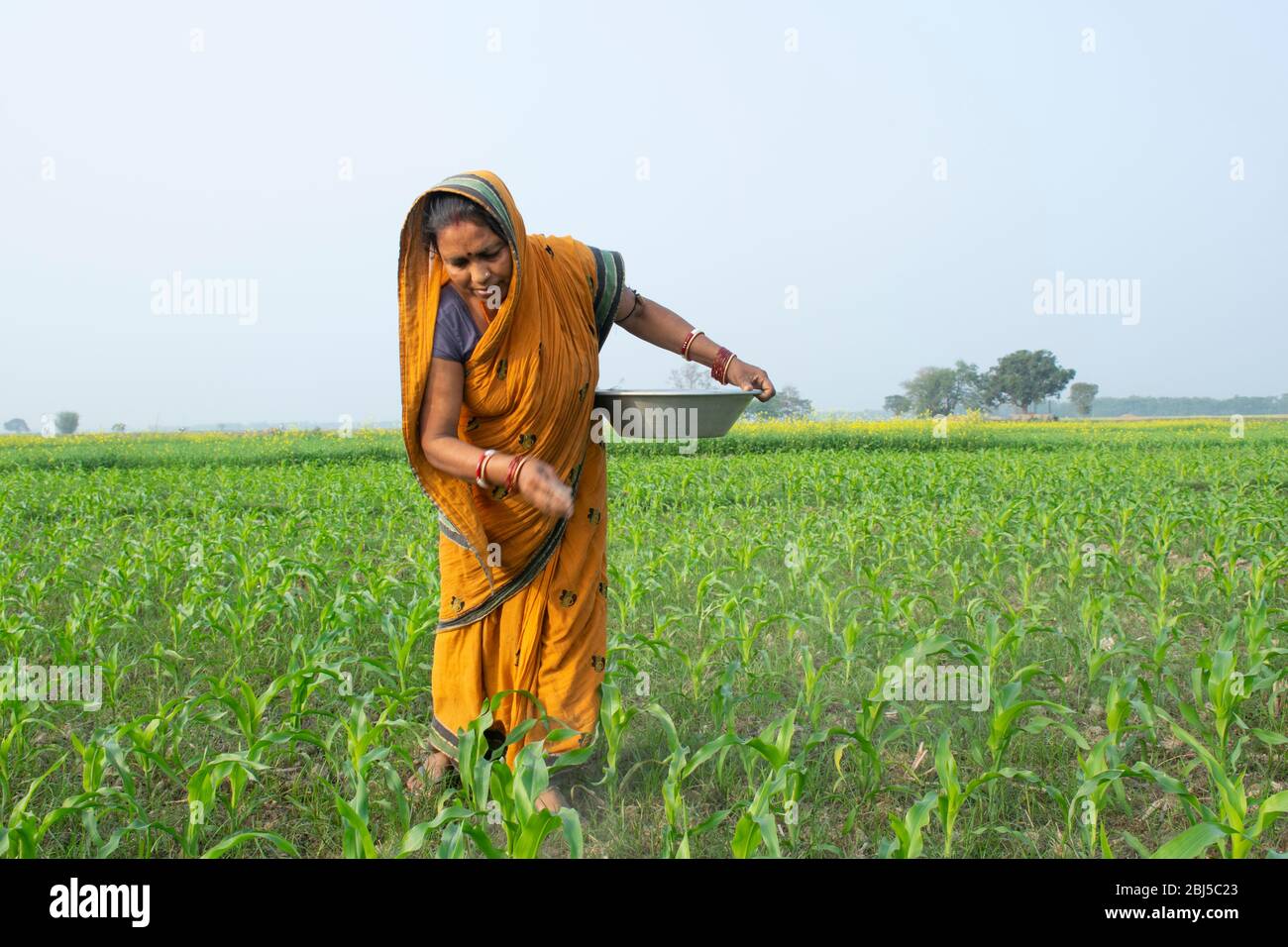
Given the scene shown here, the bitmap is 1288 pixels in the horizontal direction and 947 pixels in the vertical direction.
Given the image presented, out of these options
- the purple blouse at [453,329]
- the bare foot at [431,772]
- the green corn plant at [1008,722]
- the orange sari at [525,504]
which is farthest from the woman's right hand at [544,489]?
the green corn plant at [1008,722]

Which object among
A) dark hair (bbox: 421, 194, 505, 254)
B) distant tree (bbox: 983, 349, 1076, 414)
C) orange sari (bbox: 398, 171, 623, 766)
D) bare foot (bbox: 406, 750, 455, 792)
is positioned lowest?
bare foot (bbox: 406, 750, 455, 792)

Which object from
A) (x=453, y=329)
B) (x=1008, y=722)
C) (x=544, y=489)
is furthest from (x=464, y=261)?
(x=1008, y=722)

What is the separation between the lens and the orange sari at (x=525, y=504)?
2.62 metres

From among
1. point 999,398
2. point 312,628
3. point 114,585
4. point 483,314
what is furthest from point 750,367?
point 999,398

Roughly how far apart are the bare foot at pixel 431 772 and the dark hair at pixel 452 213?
1.71 meters

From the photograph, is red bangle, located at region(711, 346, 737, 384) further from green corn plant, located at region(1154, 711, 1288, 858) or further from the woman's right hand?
green corn plant, located at region(1154, 711, 1288, 858)

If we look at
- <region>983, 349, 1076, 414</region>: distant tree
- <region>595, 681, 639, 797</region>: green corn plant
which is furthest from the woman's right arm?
<region>983, 349, 1076, 414</region>: distant tree

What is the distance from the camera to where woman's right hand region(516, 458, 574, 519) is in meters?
2.35

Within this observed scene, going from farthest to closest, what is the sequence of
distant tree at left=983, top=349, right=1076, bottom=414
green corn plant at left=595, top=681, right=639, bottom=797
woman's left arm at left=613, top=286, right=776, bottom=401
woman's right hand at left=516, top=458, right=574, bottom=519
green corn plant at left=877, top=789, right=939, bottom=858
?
distant tree at left=983, top=349, right=1076, bottom=414 < woman's left arm at left=613, top=286, right=776, bottom=401 < green corn plant at left=595, top=681, right=639, bottom=797 < woman's right hand at left=516, top=458, right=574, bottom=519 < green corn plant at left=877, top=789, right=939, bottom=858

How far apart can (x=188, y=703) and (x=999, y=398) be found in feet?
227

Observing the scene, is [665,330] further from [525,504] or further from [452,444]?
[452,444]

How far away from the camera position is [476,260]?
2.50 meters

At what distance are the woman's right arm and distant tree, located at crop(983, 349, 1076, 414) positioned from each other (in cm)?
6660

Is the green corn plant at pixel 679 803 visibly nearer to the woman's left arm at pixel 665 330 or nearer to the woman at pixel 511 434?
the woman at pixel 511 434
